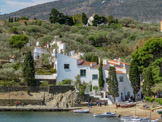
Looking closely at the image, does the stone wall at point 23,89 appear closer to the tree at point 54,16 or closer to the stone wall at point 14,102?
the stone wall at point 14,102

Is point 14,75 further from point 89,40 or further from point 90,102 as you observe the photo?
point 89,40

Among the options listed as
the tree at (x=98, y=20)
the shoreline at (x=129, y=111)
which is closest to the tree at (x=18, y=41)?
the shoreline at (x=129, y=111)

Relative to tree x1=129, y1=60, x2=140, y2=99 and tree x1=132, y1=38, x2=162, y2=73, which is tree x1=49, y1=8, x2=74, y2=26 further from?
tree x1=129, y1=60, x2=140, y2=99

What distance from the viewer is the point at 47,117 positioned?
51.3 m

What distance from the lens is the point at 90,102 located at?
5894 cm

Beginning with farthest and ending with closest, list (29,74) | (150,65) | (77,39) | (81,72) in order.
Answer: (77,39) → (150,65) → (81,72) → (29,74)

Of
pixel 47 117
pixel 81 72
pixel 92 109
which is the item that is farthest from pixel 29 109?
pixel 81 72

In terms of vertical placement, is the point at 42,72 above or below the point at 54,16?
below

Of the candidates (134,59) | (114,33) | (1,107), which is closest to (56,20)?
(114,33)

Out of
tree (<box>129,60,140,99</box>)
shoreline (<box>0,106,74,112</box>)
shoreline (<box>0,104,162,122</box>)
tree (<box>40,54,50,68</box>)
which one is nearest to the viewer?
shoreline (<box>0,104,162,122</box>)

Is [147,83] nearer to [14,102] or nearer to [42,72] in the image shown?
[42,72]

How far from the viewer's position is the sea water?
49344mm

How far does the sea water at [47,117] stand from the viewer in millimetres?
49344

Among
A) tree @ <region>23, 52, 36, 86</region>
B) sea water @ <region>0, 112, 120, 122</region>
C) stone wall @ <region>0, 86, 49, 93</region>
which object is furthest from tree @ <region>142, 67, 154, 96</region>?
tree @ <region>23, 52, 36, 86</region>
